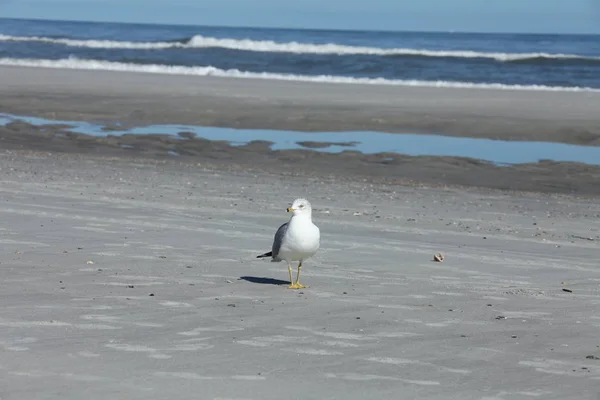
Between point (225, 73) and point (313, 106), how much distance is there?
14875mm

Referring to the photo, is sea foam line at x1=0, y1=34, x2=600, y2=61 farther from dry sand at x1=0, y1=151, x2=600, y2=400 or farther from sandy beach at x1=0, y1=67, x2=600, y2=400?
dry sand at x1=0, y1=151, x2=600, y2=400

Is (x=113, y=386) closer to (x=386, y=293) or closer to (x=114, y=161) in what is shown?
(x=386, y=293)

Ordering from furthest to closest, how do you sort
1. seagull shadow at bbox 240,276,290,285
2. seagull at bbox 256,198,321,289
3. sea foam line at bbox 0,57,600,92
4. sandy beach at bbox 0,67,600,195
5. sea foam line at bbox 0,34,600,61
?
sea foam line at bbox 0,34,600,61
sea foam line at bbox 0,57,600,92
sandy beach at bbox 0,67,600,195
seagull shadow at bbox 240,276,290,285
seagull at bbox 256,198,321,289

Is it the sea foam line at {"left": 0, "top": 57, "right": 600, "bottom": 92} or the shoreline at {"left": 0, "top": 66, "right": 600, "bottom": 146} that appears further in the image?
the sea foam line at {"left": 0, "top": 57, "right": 600, "bottom": 92}

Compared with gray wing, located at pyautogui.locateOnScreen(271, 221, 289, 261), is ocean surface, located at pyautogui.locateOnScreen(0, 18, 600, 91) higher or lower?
higher

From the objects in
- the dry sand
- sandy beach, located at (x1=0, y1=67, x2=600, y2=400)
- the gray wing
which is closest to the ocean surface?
sandy beach, located at (x1=0, y1=67, x2=600, y2=400)

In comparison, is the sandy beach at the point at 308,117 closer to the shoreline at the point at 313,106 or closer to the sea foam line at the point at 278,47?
the shoreline at the point at 313,106

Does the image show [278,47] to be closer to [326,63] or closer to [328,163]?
[326,63]

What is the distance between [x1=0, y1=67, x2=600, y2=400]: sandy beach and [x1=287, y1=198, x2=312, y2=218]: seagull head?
1.72 feet

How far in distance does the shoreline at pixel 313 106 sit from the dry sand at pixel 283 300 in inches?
369

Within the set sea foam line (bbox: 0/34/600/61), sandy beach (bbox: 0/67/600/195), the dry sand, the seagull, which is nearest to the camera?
the dry sand

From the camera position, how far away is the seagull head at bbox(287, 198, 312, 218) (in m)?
7.01

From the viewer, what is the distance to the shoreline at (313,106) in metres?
21.5

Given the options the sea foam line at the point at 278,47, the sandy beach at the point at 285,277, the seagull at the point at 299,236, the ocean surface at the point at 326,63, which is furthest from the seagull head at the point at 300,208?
the sea foam line at the point at 278,47
